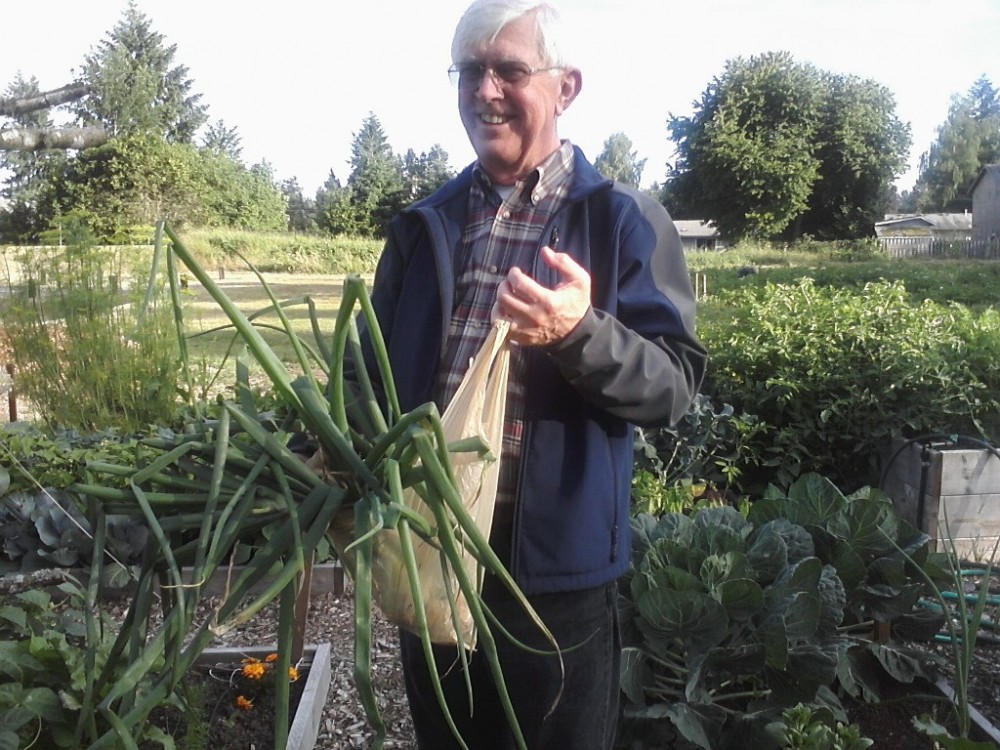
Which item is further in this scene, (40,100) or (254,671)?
(40,100)

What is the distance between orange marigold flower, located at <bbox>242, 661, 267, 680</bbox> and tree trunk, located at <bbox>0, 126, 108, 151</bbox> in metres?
3.98

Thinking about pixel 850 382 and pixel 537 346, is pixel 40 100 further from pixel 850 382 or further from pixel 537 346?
pixel 537 346

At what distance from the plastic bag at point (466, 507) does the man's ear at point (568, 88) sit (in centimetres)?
57

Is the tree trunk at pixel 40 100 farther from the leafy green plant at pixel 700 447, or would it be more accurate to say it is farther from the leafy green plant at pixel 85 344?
the leafy green plant at pixel 700 447

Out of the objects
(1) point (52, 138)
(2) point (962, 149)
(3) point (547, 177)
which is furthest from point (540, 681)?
(2) point (962, 149)

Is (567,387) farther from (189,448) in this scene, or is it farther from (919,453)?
(919,453)

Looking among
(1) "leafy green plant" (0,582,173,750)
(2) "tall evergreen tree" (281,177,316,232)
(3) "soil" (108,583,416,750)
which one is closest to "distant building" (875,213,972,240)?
(2) "tall evergreen tree" (281,177,316,232)

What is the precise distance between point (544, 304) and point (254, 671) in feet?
5.19

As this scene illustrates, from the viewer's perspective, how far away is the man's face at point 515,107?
1.45 meters

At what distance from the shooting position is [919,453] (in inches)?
152

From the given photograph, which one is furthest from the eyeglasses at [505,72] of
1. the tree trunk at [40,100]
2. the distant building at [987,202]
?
the distant building at [987,202]

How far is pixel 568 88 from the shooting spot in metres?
1.56

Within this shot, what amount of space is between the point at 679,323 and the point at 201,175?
41.9 m

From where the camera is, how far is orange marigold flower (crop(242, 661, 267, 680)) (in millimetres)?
2270
